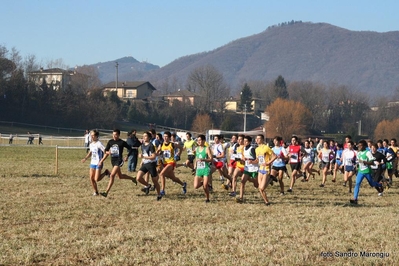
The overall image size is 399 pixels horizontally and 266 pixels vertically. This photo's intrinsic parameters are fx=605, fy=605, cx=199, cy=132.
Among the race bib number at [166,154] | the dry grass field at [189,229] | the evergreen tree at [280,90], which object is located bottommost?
the dry grass field at [189,229]

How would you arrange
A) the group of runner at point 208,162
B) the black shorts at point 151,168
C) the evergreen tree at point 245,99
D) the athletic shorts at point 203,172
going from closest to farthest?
1. the group of runner at point 208,162
2. the athletic shorts at point 203,172
3. the black shorts at point 151,168
4. the evergreen tree at point 245,99

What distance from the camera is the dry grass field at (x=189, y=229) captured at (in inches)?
367

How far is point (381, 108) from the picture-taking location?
145875mm

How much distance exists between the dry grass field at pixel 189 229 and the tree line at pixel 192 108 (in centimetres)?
7241

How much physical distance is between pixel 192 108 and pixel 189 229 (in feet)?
360

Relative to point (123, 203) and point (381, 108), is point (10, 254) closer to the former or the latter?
point (123, 203)

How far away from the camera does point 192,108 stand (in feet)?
397

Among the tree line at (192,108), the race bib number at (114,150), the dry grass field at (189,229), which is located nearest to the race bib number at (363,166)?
the dry grass field at (189,229)

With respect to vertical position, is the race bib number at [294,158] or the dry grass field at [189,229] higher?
the race bib number at [294,158]

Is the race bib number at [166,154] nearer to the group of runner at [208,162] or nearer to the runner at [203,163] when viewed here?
the group of runner at [208,162]

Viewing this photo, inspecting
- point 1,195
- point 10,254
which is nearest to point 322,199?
point 1,195

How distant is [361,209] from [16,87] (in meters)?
80.7

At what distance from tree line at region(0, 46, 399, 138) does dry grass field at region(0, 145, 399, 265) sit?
72.4 metres

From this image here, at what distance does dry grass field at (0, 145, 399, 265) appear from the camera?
931cm
